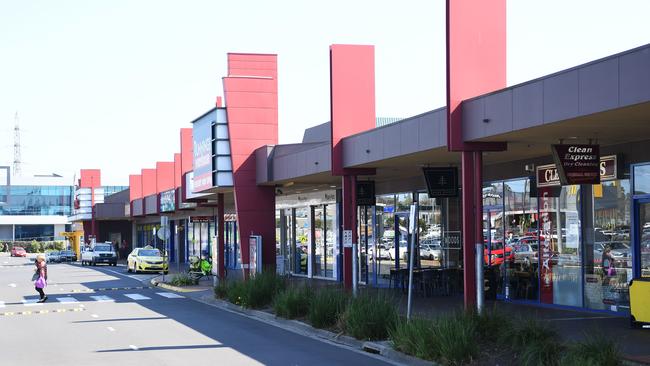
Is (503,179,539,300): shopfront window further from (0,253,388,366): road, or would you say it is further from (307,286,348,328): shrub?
(0,253,388,366): road

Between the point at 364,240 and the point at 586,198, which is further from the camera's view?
the point at 364,240

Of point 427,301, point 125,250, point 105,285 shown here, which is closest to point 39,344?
point 427,301

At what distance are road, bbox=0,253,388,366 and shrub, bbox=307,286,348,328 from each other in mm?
618

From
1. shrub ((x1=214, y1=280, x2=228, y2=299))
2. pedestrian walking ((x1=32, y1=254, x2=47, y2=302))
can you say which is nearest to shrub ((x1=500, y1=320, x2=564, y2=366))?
shrub ((x1=214, y1=280, x2=228, y2=299))

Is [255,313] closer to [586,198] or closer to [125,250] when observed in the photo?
[586,198]

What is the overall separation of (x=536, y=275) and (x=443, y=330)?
920 cm

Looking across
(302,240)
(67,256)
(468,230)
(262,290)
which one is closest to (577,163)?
(468,230)

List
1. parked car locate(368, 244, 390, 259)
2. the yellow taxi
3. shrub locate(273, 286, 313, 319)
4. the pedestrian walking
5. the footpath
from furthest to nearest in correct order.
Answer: the yellow taxi < parked car locate(368, 244, 390, 259) < the pedestrian walking < shrub locate(273, 286, 313, 319) < the footpath

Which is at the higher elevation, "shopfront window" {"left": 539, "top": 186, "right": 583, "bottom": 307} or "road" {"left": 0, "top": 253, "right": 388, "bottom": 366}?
"shopfront window" {"left": 539, "top": 186, "right": 583, "bottom": 307}

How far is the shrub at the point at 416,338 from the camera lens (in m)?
13.7

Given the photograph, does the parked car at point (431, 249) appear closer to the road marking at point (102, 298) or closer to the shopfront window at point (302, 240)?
the shopfront window at point (302, 240)

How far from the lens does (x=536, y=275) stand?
72.2 ft

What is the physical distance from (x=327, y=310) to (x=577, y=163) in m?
6.09

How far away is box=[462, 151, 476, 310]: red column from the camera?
1711cm
